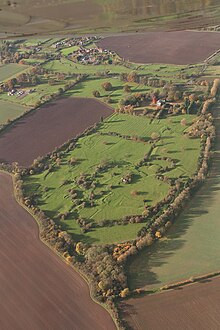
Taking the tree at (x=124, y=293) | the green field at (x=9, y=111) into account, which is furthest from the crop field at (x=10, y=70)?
the tree at (x=124, y=293)

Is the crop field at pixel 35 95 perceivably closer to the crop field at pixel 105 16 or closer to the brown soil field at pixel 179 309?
the crop field at pixel 105 16

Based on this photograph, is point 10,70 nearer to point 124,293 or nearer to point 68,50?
point 68,50

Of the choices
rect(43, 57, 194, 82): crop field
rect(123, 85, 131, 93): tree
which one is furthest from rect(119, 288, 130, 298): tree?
rect(43, 57, 194, 82): crop field

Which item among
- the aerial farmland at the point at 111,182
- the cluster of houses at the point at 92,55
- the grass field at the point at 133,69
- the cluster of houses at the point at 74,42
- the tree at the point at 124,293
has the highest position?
the cluster of houses at the point at 74,42

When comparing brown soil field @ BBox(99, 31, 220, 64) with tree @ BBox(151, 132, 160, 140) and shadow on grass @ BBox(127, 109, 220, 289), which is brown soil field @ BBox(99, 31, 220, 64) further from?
shadow on grass @ BBox(127, 109, 220, 289)

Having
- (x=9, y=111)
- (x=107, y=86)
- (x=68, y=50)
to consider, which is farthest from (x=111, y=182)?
(x=68, y=50)

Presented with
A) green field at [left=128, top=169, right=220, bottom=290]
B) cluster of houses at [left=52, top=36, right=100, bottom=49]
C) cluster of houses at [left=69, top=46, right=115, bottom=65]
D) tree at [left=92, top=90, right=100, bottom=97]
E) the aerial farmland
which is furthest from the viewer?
cluster of houses at [left=52, top=36, right=100, bottom=49]
